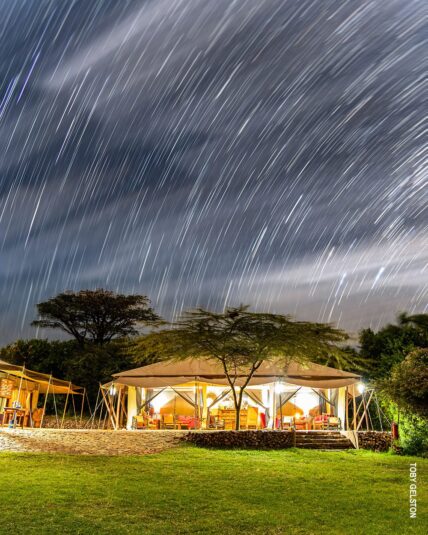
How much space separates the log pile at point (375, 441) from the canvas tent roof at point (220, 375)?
549cm

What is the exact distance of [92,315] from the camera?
48.5 metres

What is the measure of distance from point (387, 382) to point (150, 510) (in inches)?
484

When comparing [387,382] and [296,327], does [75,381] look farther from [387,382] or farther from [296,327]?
[387,382]

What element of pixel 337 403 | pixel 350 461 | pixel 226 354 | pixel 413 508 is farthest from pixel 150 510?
pixel 337 403

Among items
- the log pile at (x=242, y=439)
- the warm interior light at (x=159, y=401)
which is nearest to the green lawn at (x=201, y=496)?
the log pile at (x=242, y=439)

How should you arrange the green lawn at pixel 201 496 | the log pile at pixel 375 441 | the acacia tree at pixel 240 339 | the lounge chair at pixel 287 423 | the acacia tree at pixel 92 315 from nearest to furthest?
the green lawn at pixel 201 496
the log pile at pixel 375 441
the acacia tree at pixel 240 339
the lounge chair at pixel 287 423
the acacia tree at pixel 92 315

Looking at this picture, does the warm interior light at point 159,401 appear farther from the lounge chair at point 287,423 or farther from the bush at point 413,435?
the bush at point 413,435

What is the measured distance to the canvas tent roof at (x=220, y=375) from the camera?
90.9ft

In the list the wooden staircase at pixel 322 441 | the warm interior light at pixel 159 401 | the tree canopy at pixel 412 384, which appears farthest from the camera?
the warm interior light at pixel 159 401

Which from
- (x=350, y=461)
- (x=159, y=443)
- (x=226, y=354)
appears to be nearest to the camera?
(x=350, y=461)

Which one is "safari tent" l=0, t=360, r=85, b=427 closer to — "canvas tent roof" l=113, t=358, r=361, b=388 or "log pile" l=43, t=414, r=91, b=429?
"log pile" l=43, t=414, r=91, b=429

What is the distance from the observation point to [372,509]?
9.71 meters

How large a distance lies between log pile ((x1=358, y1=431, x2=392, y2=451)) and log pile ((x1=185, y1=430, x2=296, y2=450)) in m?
2.64

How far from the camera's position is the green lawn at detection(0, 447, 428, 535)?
8.23 metres
